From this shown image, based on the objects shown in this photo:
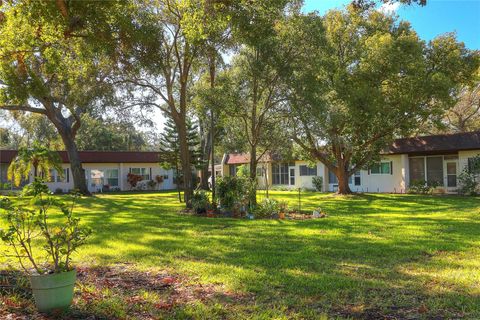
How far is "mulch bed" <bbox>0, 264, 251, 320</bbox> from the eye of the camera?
4.60 meters

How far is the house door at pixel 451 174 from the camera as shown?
25.2 m

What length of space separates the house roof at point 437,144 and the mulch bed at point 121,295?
22.3 metres

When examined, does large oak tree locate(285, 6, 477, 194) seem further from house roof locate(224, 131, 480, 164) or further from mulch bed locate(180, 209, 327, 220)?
mulch bed locate(180, 209, 327, 220)

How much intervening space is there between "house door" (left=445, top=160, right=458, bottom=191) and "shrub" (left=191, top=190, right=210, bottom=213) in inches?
647

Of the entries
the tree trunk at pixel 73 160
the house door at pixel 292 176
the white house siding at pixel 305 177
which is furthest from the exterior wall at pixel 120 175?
the white house siding at pixel 305 177

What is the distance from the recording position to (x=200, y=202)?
15.7 m

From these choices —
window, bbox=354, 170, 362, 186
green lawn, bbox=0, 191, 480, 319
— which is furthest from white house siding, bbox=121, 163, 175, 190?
green lawn, bbox=0, 191, 480, 319

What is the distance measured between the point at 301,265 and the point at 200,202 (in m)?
9.17

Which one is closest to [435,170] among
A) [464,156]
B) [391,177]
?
[464,156]

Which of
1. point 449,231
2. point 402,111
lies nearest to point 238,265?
point 449,231

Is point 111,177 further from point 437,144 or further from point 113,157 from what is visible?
point 437,144

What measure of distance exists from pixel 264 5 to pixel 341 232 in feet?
18.9

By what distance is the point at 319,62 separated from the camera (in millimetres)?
16172

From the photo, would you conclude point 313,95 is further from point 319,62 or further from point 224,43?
point 224,43
